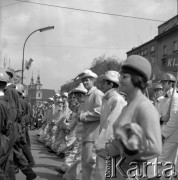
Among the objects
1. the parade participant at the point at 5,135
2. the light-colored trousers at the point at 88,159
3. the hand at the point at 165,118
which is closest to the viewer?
the parade participant at the point at 5,135

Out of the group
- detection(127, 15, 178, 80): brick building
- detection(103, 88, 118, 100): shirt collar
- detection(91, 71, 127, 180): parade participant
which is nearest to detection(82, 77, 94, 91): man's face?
detection(91, 71, 127, 180): parade participant

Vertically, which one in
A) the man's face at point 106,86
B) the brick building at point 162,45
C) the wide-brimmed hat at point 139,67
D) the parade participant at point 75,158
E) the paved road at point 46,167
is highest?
the brick building at point 162,45

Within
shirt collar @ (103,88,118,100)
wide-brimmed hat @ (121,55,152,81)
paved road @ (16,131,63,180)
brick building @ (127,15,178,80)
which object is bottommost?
paved road @ (16,131,63,180)

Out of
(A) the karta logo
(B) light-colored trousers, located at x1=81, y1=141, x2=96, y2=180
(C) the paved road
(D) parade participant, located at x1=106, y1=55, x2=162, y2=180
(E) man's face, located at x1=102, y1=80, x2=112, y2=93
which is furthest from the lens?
(C) the paved road

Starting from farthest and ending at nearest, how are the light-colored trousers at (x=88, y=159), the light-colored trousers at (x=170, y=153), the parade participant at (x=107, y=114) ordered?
1. the light-colored trousers at (x=170, y=153)
2. the light-colored trousers at (x=88, y=159)
3. the parade participant at (x=107, y=114)

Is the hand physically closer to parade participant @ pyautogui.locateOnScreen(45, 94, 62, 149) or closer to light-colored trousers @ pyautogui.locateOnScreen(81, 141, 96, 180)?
light-colored trousers @ pyautogui.locateOnScreen(81, 141, 96, 180)

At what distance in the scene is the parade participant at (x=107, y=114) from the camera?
4.12 metres

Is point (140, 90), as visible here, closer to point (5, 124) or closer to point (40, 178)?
point (5, 124)

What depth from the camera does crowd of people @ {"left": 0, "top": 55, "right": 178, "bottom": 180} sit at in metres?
Answer: 2.50

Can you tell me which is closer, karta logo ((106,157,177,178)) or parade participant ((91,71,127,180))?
karta logo ((106,157,177,178))

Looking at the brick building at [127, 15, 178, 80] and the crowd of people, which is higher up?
the brick building at [127, 15, 178, 80]

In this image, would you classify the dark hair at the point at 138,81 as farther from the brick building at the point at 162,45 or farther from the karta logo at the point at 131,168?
the brick building at the point at 162,45

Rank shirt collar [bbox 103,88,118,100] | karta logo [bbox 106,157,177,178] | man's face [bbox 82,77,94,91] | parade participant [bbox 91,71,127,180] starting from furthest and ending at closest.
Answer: man's face [bbox 82,77,94,91]
shirt collar [bbox 103,88,118,100]
parade participant [bbox 91,71,127,180]
karta logo [bbox 106,157,177,178]

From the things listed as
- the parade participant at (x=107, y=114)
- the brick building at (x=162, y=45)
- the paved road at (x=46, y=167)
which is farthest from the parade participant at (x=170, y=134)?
the brick building at (x=162, y=45)
